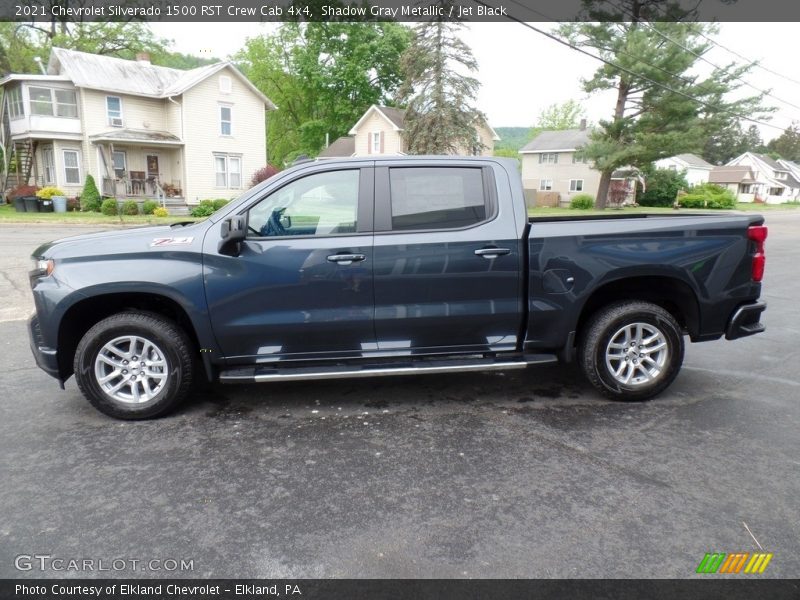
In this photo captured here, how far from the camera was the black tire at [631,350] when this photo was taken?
15.2 feet

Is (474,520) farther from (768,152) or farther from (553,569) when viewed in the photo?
(768,152)

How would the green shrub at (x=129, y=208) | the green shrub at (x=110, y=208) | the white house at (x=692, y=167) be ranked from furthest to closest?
1. the white house at (x=692, y=167)
2. the green shrub at (x=129, y=208)
3. the green shrub at (x=110, y=208)

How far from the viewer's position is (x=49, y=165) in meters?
30.5

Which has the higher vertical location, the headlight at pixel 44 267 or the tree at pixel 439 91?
the tree at pixel 439 91

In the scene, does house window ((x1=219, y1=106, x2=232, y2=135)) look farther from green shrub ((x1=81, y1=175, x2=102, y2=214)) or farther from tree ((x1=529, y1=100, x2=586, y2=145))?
tree ((x1=529, y1=100, x2=586, y2=145))

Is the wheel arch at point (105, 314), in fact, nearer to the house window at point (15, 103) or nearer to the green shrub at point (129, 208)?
the green shrub at point (129, 208)

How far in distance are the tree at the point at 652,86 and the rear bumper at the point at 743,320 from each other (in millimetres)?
28990

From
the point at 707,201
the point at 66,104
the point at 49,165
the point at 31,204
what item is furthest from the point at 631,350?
the point at 707,201

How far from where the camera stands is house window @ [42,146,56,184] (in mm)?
30078

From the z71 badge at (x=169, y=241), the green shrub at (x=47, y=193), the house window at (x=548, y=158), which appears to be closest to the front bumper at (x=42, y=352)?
the z71 badge at (x=169, y=241)

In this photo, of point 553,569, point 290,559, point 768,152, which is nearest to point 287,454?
point 290,559

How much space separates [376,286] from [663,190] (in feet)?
153

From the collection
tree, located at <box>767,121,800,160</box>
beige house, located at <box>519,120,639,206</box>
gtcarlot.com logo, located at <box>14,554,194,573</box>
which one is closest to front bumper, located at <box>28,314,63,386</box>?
gtcarlot.com logo, located at <box>14,554,194,573</box>

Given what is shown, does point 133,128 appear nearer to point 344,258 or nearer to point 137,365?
point 137,365
